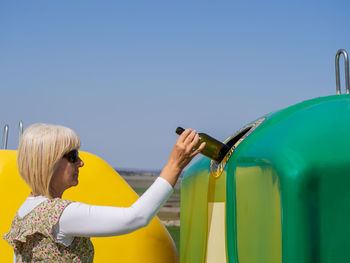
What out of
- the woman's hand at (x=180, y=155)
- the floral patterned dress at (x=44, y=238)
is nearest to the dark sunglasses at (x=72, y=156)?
the floral patterned dress at (x=44, y=238)

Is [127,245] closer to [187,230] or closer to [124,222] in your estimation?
[187,230]

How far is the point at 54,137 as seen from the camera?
153 centimetres

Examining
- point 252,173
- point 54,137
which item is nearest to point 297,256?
point 252,173

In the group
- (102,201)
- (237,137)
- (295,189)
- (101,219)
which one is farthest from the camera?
(102,201)

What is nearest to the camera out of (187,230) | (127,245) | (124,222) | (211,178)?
(124,222)

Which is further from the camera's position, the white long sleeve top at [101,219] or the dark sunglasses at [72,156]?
the dark sunglasses at [72,156]

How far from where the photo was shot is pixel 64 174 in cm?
157

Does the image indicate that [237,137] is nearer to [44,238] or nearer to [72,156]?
[72,156]

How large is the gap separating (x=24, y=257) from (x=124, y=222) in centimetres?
34

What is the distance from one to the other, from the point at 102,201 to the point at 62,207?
51.7 inches

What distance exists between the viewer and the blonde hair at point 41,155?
1519mm

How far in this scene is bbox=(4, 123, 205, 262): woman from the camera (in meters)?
1.46

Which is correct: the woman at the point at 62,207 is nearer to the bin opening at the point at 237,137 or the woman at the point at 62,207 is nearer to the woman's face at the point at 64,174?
the woman's face at the point at 64,174

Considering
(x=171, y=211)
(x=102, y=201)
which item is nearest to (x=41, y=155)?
(x=102, y=201)
